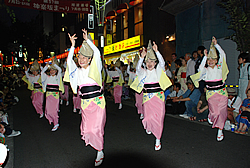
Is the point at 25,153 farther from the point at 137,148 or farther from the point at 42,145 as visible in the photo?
the point at 137,148

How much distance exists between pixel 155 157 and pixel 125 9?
55.7 ft

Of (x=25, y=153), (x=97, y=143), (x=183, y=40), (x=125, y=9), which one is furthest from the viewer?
(x=125, y=9)

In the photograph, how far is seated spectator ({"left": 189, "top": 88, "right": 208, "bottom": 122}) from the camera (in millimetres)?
6477

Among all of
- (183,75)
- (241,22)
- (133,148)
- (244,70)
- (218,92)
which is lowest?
(133,148)

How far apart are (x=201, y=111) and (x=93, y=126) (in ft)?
13.0

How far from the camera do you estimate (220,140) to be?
476 centimetres

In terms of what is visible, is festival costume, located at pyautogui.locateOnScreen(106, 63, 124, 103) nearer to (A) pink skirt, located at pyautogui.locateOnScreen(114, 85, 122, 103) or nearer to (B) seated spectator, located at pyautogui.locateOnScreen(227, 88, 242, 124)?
(A) pink skirt, located at pyautogui.locateOnScreen(114, 85, 122, 103)

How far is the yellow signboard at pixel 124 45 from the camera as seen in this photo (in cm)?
1769

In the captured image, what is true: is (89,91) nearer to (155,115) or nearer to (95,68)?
(95,68)

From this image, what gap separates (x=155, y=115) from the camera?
14.9ft

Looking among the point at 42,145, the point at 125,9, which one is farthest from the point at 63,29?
the point at 42,145

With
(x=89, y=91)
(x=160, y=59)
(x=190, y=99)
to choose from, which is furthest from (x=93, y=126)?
(x=190, y=99)

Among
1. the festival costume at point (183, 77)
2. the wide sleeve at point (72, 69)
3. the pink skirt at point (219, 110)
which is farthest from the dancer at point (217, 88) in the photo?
the festival costume at point (183, 77)

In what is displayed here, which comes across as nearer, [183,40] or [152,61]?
[152,61]
